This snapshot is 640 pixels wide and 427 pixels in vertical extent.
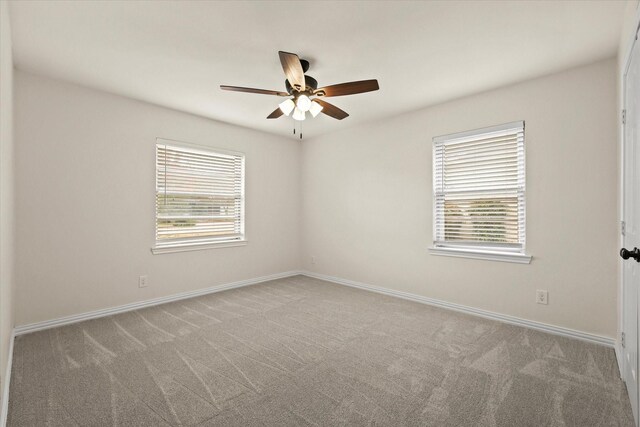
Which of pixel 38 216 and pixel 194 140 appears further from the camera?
pixel 194 140

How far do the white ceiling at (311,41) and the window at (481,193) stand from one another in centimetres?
60

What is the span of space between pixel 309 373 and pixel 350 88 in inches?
87.9

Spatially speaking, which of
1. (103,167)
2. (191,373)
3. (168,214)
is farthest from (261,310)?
(103,167)

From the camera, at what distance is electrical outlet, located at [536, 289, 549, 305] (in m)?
2.98

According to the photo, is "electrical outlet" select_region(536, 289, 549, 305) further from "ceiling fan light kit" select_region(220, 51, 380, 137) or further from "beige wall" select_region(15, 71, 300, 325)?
"beige wall" select_region(15, 71, 300, 325)

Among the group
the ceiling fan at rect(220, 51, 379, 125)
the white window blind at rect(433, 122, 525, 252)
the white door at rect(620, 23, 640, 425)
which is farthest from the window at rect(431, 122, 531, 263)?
the ceiling fan at rect(220, 51, 379, 125)

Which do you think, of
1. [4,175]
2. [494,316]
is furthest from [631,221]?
[4,175]

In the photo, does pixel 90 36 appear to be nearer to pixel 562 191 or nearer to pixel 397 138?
pixel 397 138

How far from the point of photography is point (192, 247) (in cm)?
414

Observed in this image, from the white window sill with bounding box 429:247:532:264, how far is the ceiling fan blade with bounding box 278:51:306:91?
2.53m

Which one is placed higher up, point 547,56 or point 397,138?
point 547,56

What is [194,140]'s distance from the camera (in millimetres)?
4176

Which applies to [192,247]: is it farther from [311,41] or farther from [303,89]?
[311,41]

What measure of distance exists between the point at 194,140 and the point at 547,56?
402 cm
